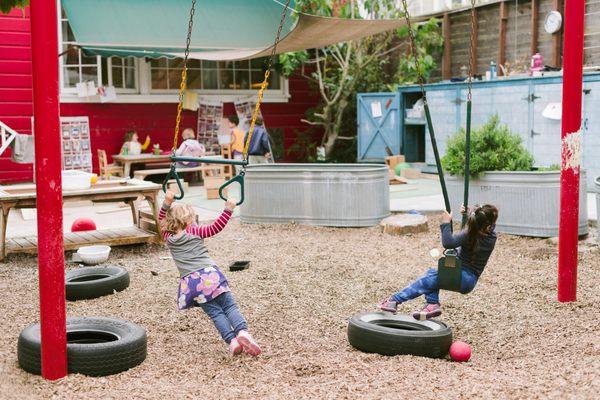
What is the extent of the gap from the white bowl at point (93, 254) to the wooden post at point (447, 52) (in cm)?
1095

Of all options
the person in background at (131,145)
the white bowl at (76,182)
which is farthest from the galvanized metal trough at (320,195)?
the person in background at (131,145)

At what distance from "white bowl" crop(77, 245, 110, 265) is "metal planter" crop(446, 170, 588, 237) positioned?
437 centimetres

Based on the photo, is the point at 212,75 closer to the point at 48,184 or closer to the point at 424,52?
the point at 424,52

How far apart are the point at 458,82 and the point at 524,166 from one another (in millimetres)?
5909

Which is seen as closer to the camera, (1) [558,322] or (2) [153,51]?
(1) [558,322]

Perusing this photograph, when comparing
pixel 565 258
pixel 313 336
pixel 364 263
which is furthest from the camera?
pixel 364 263

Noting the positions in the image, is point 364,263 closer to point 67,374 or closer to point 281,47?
point 67,374

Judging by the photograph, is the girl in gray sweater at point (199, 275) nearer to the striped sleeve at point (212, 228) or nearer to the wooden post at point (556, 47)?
the striped sleeve at point (212, 228)

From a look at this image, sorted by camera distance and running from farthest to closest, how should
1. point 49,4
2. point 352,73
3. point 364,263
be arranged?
point 352,73 → point 364,263 → point 49,4

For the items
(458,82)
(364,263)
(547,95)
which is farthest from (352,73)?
(364,263)

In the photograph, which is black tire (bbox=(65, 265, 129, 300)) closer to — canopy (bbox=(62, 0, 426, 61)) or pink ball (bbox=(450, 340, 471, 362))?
pink ball (bbox=(450, 340, 471, 362))

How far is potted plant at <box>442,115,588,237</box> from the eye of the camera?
852cm

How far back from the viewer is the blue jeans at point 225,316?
4641 mm

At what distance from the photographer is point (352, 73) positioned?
53.9 ft
